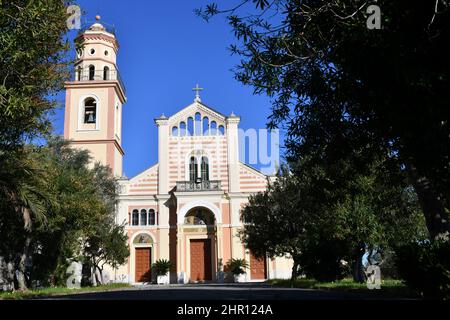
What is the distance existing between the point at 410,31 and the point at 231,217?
39.0 m

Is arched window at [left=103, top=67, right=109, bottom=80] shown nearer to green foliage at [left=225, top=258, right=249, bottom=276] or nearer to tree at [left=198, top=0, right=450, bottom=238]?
green foliage at [left=225, top=258, right=249, bottom=276]

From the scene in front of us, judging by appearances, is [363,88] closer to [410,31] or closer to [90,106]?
[410,31]

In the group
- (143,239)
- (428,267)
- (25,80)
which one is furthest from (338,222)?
(143,239)

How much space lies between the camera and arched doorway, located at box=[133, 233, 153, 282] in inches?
1768

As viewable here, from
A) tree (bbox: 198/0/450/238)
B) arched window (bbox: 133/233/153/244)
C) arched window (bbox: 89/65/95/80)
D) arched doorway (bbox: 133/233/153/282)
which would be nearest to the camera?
tree (bbox: 198/0/450/238)

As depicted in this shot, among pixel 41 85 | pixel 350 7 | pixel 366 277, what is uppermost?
pixel 41 85

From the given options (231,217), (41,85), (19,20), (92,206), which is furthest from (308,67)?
(231,217)

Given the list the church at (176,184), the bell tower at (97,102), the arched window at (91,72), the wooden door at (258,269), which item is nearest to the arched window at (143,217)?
the church at (176,184)

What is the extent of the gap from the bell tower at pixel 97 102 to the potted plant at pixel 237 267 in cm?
1361

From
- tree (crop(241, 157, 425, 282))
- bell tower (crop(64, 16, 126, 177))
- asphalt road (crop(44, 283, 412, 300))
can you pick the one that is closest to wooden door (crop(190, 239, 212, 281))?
bell tower (crop(64, 16, 126, 177))

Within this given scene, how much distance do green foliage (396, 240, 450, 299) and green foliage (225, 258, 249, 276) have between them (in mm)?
30968

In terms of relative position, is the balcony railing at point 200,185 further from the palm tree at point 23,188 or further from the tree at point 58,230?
the palm tree at point 23,188

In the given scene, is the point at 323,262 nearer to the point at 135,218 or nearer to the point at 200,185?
the point at 200,185

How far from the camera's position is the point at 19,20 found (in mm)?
9867
